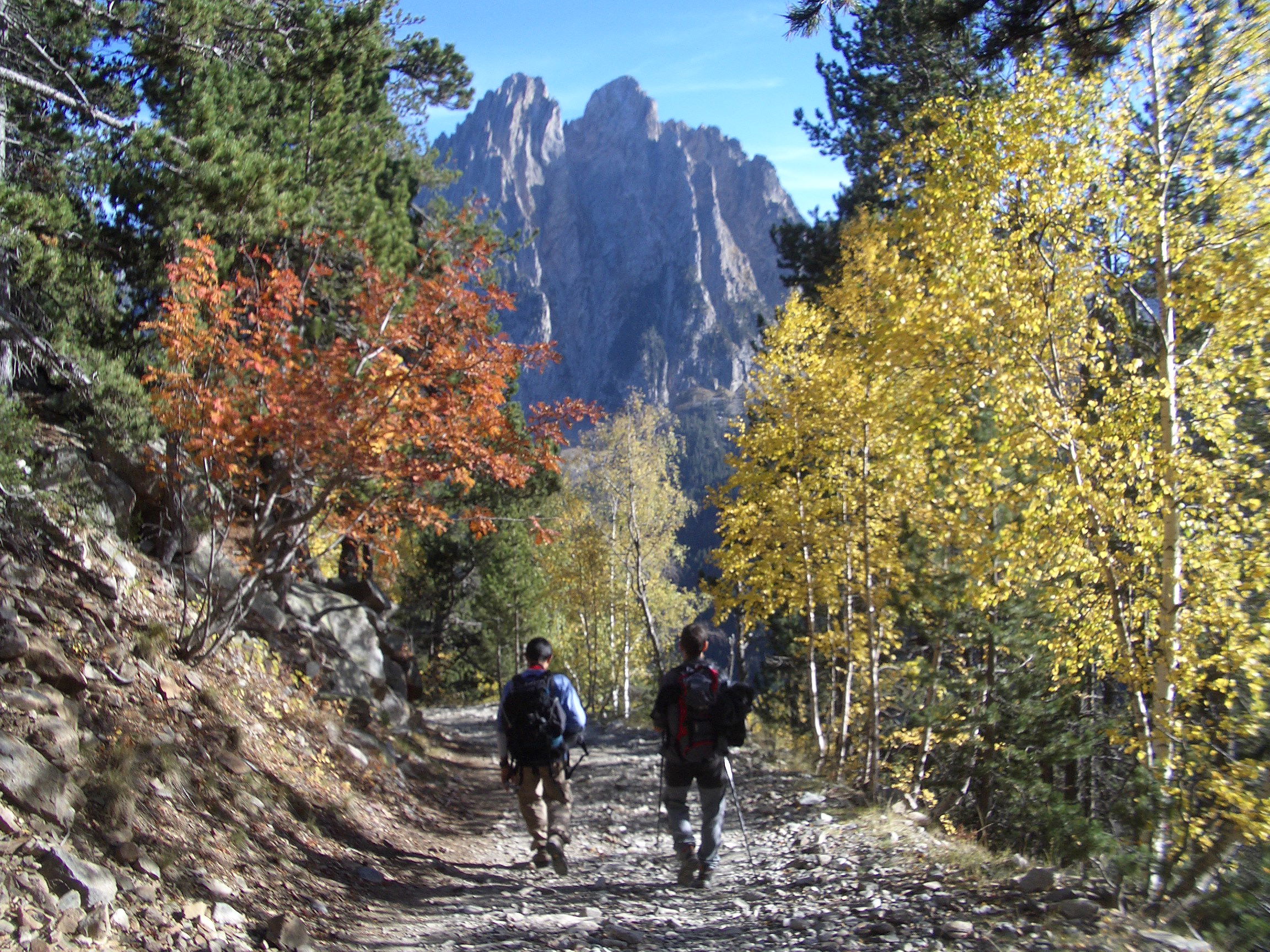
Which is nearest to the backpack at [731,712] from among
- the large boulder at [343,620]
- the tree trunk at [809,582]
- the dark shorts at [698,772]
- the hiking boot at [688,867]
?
the dark shorts at [698,772]

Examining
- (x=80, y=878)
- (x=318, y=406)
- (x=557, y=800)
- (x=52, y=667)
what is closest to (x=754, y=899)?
(x=557, y=800)

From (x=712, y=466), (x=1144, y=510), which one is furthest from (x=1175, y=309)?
(x=712, y=466)

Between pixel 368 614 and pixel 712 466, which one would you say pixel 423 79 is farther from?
pixel 712 466

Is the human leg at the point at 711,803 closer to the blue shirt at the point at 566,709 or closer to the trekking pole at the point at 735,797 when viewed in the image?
the trekking pole at the point at 735,797

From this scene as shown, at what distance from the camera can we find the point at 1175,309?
6.45 m

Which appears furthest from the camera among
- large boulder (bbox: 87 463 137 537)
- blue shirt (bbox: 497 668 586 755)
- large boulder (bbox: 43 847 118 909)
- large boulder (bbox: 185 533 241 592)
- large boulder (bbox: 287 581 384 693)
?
large boulder (bbox: 287 581 384 693)

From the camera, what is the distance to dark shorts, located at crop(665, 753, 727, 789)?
586 centimetres

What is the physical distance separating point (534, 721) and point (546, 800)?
2.74ft

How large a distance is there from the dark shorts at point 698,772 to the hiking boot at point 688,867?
1.56ft

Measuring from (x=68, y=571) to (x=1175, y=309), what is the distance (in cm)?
931

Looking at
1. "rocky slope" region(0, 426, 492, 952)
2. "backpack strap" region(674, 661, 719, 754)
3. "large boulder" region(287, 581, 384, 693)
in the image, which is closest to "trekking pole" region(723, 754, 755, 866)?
"backpack strap" region(674, 661, 719, 754)

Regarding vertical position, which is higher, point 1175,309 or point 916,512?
point 1175,309

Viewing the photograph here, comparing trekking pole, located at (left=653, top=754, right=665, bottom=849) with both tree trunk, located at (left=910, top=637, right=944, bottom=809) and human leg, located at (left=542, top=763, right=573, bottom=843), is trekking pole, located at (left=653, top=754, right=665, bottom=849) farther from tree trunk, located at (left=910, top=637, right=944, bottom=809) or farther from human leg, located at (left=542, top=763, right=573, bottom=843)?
tree trunk, located at (left=910, top=637, right=944, bottom=809)

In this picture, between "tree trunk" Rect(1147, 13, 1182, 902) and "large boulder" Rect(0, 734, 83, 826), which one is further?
"tree trunk" Rect(1147, 13, 1182, 902)
